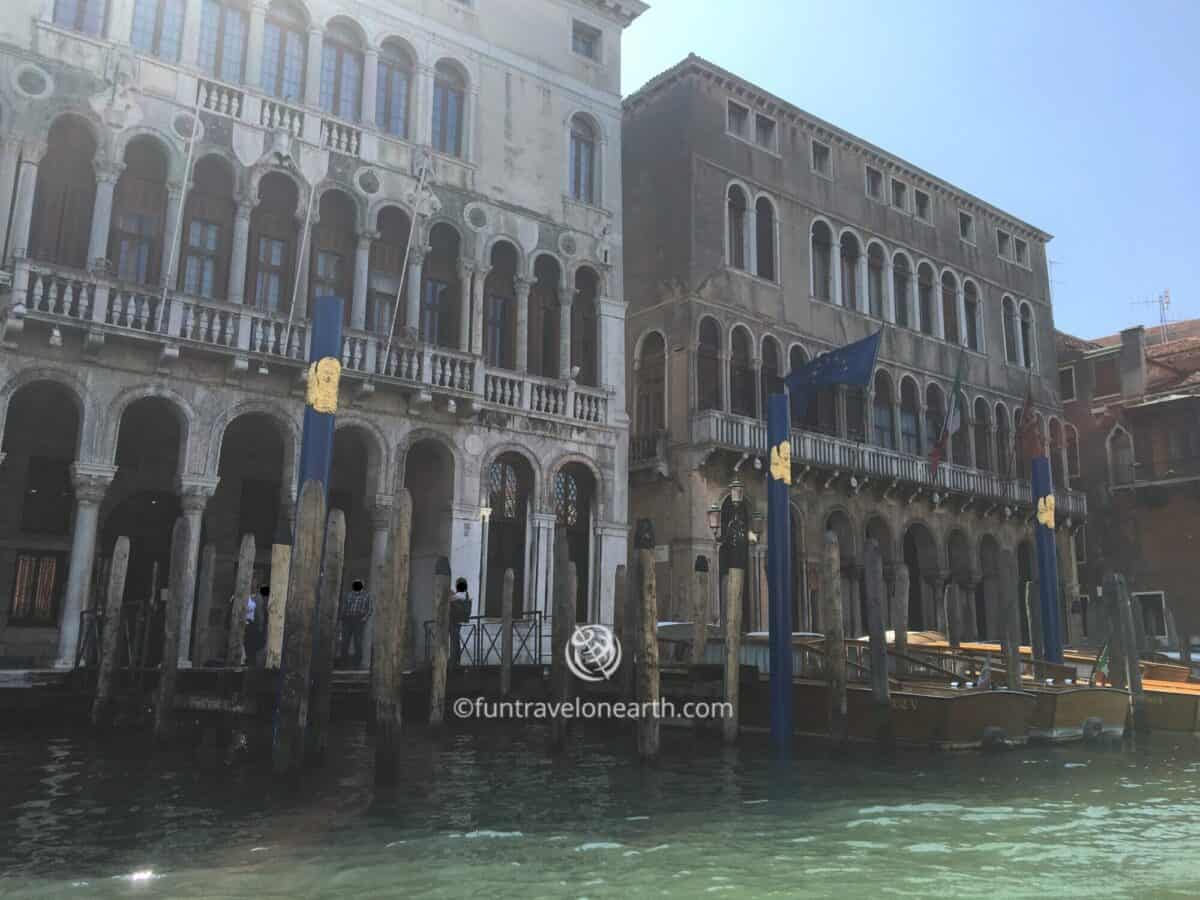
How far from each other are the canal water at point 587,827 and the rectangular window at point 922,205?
16.0 m

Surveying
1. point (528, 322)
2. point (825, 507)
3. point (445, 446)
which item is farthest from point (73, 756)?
point (825, 507)

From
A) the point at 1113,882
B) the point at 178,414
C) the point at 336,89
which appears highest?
the point at 336,89

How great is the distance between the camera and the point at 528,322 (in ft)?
54.5

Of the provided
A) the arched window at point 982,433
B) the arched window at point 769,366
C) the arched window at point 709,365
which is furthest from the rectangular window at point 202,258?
the arched window at point 982,433

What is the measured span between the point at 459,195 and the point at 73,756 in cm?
945

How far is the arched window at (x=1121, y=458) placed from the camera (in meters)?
27.0

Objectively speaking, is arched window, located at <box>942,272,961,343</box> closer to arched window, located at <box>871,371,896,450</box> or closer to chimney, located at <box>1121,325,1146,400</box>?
arched window, located at <box>871,371,896,450</box>

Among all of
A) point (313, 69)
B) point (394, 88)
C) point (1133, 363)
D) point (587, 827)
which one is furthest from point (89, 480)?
point (1133, 363)

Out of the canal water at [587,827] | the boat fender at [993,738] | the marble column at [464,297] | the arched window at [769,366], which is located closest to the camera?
the canal water at [587,827]

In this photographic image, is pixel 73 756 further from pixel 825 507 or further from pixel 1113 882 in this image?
pixel 825 507

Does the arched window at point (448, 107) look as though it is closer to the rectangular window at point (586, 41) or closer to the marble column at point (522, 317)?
the marble column at point (522, 317)

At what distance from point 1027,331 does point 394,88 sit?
688 inches

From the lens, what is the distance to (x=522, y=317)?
16172 millimetres

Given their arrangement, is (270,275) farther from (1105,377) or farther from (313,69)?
(1105,377)
